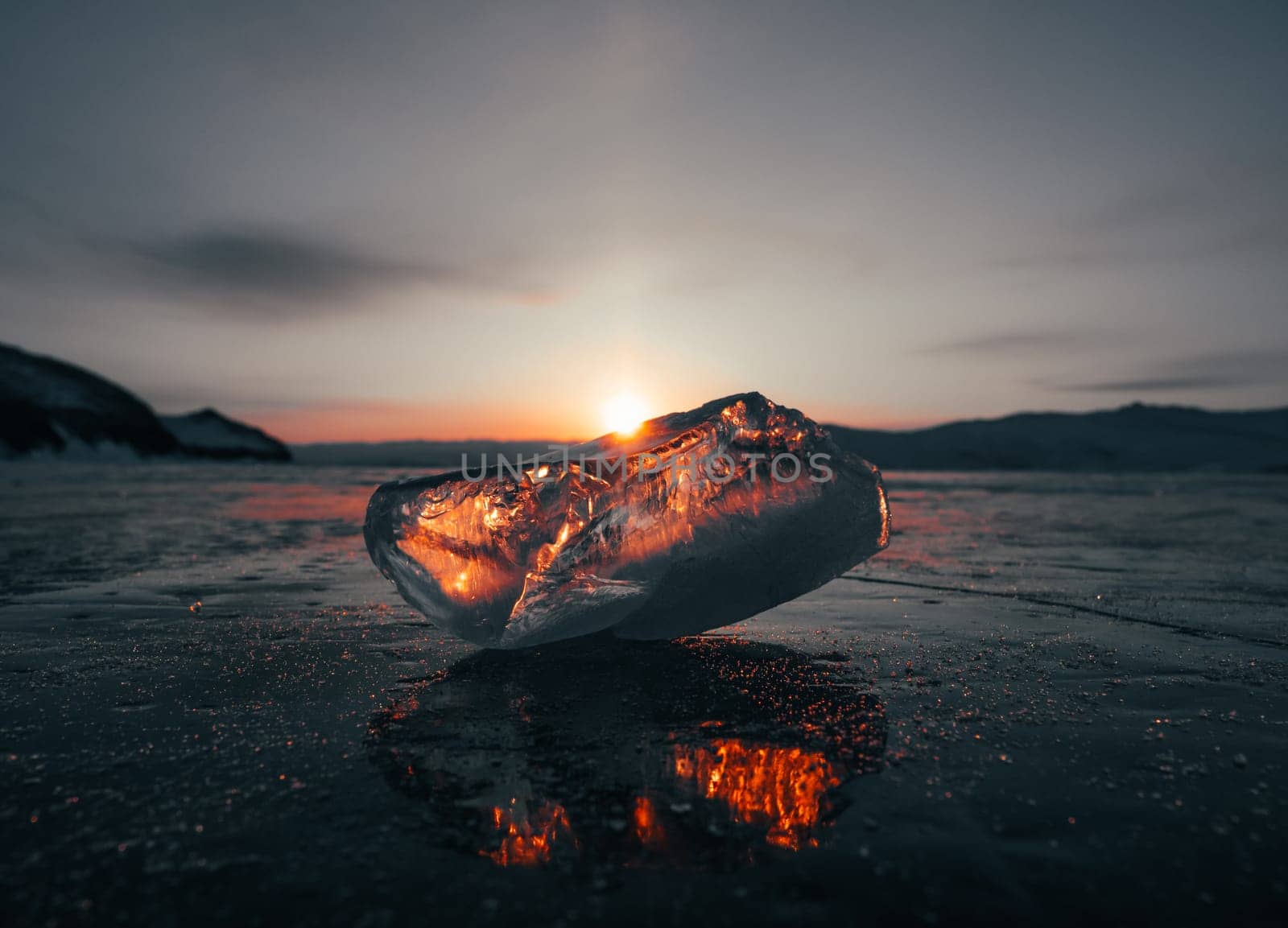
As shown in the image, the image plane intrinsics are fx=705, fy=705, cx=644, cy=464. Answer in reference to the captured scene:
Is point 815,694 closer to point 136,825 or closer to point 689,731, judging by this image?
point 689,731

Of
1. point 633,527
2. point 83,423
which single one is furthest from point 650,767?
point 83,423

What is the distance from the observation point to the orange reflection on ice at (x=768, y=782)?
1.47m

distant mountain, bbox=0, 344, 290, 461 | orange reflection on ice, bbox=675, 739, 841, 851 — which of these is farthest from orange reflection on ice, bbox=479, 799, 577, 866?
distant mountain, bbox=0, 344, 290, 461

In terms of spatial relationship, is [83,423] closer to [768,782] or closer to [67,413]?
[67,413]

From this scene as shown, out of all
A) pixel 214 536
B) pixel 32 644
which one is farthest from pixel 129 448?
pixel 32 644

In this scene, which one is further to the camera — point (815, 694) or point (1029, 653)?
point (1029, 653)

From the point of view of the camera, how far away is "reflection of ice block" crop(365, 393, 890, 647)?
110 inches

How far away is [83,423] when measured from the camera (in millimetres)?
65312

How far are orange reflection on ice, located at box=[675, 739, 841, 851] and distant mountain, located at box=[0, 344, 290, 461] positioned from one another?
62428 millimetres

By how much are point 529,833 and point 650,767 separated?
39 cm

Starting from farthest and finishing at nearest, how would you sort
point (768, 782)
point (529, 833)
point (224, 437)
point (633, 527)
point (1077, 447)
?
point (224, 437), point (1077, 447), point (633, 527), point (768, 782), point (529, 833)

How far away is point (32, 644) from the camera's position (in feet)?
9.36

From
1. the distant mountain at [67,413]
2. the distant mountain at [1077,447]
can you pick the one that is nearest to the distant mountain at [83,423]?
the distant mountain at [67,413]

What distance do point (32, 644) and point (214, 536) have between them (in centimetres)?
452
